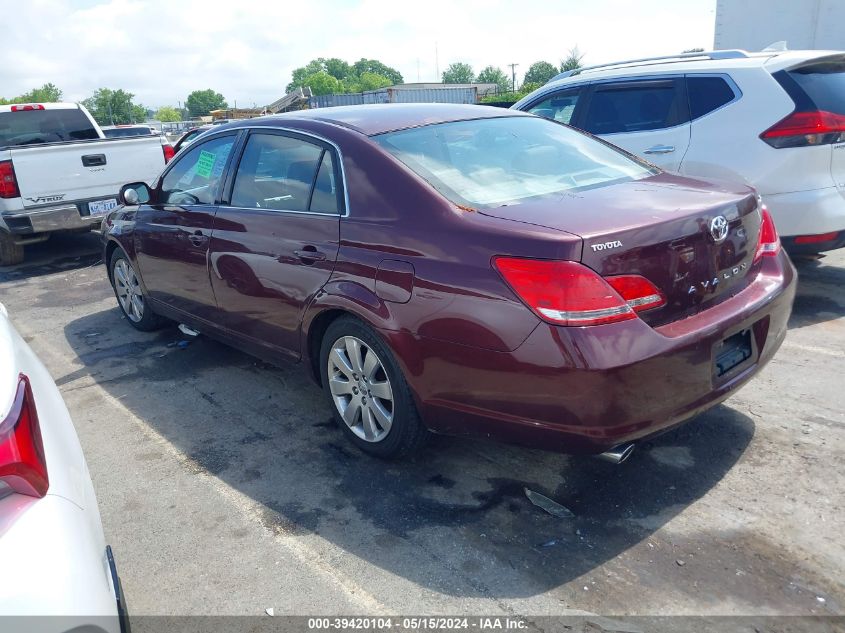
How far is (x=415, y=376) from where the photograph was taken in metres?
3.10

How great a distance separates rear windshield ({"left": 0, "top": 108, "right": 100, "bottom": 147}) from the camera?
9.88m

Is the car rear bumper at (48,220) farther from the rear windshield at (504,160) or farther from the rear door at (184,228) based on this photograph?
the rear windshield at (504,160)

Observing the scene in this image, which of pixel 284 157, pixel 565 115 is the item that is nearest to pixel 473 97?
pixel 565 115

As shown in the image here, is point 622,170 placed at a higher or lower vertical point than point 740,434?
higher

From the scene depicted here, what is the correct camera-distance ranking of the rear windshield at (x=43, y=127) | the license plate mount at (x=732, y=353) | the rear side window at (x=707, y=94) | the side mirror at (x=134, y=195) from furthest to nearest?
1. the rear windshield at (x=43, y=127)
2. the rear side window at (x=707, y=94)
3. the side mirror at (x=134, y=195)
4. the license plate mount at (x=732, y=353)

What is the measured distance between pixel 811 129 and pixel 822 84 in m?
0.43

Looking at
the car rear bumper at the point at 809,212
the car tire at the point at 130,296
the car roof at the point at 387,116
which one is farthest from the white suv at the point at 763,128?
the car tire at the point at 130,296

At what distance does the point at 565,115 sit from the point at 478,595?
5373 mm

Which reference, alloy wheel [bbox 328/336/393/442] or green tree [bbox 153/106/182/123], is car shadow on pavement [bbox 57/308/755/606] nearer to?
alloy wheel [bbox 328/336/393/442]

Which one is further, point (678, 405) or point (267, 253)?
point (267, 253)

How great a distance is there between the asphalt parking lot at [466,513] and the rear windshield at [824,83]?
5.83 feet

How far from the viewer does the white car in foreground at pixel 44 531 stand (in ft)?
5.19

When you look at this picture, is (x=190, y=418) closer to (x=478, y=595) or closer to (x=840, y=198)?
(x=478, y=595)

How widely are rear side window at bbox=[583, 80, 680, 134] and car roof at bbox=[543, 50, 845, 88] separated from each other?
0.38 ft
